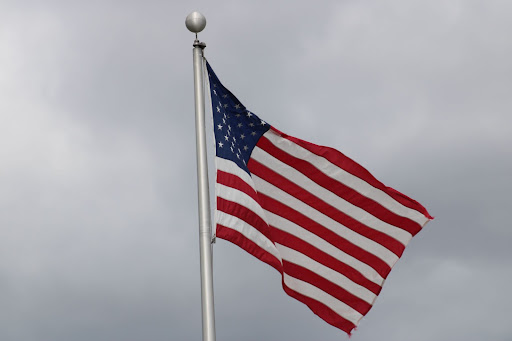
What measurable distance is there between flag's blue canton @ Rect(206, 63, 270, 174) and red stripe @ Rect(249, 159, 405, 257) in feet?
1.87

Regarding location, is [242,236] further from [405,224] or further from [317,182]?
[405,224]

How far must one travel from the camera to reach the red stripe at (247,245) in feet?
61.8

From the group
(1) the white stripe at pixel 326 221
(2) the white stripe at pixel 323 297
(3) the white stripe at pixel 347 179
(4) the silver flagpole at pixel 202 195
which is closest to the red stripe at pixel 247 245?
(4) the silver flagpole at pixel 202 195

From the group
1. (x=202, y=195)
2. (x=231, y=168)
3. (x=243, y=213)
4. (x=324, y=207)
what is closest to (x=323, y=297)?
(x=324, y=207)

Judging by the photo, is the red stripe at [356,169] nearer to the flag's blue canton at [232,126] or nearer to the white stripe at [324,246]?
the flag's blue canton at [232,126]

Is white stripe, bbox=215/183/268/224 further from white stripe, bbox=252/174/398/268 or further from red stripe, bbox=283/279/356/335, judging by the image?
red stripe, bbox=283/279/356/335

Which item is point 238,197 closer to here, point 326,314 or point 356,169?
point 356,169

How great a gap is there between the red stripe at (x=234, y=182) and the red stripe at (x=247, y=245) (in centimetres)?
99

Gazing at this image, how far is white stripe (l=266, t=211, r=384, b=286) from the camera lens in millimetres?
21922

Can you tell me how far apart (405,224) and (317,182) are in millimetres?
2357

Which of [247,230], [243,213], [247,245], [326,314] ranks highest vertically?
[243,213]

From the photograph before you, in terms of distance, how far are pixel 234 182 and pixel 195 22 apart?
3.36m

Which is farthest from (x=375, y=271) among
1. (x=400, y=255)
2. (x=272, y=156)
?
(x=272, y=156)

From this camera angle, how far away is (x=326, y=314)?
22500 millimetres
